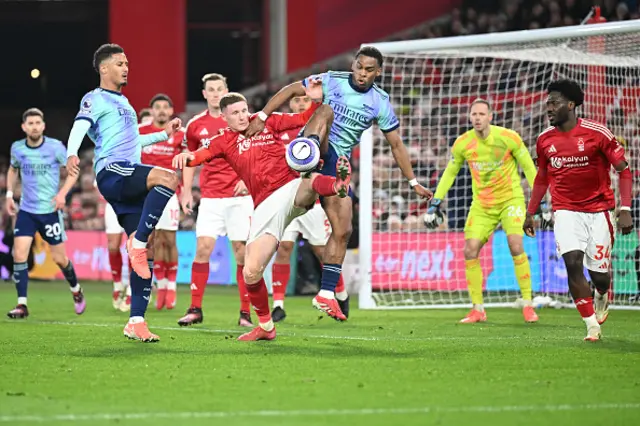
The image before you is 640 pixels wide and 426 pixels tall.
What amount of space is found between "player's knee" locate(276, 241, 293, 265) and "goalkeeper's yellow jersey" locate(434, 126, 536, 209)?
1.53 meters

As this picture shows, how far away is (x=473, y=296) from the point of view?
11.0m

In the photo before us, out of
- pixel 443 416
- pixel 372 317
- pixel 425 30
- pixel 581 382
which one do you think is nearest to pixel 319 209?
pixel 372 317

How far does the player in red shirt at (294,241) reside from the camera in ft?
34.9

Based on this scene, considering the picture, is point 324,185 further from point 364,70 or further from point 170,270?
point 170,270

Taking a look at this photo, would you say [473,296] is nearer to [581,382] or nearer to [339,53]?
[581,382]

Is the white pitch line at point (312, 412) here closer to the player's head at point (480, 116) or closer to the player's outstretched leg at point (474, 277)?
the player's outstretched leg at point (474, 277)

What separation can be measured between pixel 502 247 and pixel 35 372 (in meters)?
9.41

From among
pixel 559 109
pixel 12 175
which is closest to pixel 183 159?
pixel 559 109

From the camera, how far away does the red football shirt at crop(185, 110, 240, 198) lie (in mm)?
10492

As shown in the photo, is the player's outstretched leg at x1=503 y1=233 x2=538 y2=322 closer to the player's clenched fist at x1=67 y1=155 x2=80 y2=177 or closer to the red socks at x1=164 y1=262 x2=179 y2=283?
the red socks at x1=164 y1=262 x2=179 y2=283

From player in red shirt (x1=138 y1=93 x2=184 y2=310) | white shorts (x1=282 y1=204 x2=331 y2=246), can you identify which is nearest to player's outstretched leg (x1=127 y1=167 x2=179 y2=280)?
white shorts (x1=282 y1=204 x2=331 y2=246)

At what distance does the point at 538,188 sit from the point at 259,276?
2.39 m

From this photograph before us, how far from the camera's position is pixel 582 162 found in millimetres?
8492

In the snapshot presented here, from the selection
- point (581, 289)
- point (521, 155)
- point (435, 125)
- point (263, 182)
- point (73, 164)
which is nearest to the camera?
point (73, 164)
